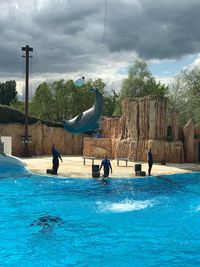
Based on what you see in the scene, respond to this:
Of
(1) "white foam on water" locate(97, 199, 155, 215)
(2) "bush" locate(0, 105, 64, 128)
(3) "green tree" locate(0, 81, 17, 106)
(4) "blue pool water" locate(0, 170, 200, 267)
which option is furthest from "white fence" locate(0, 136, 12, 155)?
(3) "green tree" locate(0, 81, 17, 106)

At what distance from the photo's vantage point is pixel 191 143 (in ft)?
71.8

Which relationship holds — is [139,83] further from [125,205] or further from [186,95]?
[125,205]

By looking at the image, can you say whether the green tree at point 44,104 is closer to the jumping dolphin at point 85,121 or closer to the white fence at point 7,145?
the white fence at point 7,145

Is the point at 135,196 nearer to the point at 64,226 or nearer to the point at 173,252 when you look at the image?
the point at 64,226

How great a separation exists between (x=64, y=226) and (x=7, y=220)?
5.20ft

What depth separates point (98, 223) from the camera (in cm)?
923

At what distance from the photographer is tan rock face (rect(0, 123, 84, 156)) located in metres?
25.3

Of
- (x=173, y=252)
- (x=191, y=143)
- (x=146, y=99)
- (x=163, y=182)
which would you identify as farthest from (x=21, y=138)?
(x=173, y=252)

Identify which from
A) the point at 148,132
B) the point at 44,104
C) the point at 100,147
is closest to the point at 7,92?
the point at 44,104

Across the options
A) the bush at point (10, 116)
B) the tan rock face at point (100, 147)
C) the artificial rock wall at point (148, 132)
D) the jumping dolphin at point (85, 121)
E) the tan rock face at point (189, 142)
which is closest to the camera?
the jumping dolphin at point (85, 121)

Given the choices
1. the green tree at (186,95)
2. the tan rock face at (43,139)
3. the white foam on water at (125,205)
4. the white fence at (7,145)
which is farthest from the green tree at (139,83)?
the white foam on water at (125,205)

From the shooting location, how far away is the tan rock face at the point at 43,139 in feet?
83.1

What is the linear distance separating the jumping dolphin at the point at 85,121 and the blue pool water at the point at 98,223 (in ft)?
6.68

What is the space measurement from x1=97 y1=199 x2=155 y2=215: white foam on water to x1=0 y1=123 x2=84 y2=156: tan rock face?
49.6 feet
